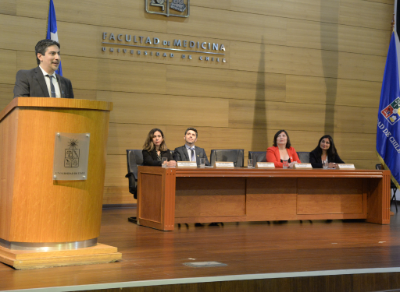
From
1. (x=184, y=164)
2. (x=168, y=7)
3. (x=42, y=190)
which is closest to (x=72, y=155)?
(x=42, y=190)

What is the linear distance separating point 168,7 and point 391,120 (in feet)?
11.7

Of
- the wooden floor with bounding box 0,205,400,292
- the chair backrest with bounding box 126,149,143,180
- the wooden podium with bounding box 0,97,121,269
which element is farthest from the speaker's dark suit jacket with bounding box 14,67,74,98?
the chair backrest with bounding box 126,149,143,180

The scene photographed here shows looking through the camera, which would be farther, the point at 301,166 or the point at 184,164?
the point at 301,166

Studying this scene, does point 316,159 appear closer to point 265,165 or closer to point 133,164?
point 265,165

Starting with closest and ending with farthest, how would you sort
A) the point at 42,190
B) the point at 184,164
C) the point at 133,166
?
the point at 42,190, the point at 184,164, the point at 133,166

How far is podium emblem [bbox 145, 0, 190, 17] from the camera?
6902 mm

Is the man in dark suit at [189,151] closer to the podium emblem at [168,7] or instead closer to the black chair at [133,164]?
the black chair at [133,164]

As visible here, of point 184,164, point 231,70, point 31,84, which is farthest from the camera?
point 231,70

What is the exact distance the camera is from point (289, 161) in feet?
19.4

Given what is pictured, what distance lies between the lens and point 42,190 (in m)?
2.71

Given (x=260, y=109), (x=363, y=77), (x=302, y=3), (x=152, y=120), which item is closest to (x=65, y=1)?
(x=152, y=120)

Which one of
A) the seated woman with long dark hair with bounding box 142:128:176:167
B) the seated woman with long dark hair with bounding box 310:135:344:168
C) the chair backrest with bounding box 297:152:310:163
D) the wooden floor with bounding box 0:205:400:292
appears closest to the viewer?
the wooden floor with bounding box 0:205:400:292

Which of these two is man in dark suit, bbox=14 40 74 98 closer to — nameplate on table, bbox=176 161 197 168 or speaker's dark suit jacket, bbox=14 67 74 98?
speaker's dark suit jacket, bbox=14 67 74 98

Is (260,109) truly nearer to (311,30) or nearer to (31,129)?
(311,30)
